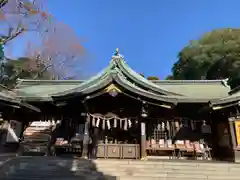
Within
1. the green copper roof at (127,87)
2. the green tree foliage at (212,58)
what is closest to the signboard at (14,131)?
the green copper roof at (127,87)

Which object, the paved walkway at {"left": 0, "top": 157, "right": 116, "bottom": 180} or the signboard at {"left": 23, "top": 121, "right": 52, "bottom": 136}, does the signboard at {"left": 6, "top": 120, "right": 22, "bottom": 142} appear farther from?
the signboard at {"left": 23, "top": 121, "right": 52, "bottom": 136}

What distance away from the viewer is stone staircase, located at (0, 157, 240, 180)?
29.6 ft

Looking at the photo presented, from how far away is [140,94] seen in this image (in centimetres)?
1195

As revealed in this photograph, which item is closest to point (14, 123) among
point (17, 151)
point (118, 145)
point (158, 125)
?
point (17, 151)

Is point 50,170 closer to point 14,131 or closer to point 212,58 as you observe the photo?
point 14,131

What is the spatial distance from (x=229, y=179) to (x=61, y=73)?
31402 mm

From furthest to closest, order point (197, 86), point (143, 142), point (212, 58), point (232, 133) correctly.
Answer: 1. point (212, 58)
2. point (197, 86)
3. point (143, 142)
4. point (232, 133)

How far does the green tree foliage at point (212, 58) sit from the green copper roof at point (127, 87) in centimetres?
1981

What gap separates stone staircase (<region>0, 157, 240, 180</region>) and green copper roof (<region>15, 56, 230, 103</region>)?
12.1ft

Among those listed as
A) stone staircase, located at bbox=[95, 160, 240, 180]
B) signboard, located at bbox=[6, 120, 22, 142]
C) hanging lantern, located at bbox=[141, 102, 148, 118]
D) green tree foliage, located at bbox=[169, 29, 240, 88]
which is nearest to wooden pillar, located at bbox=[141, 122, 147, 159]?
hanging lantern, located at bbox=[141, 102, 148, 118]

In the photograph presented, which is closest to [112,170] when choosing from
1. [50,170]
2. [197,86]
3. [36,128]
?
[50,170]

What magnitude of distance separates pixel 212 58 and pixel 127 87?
3217 cm

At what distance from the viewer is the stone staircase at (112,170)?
901 centimetres

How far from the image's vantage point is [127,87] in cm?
1196
